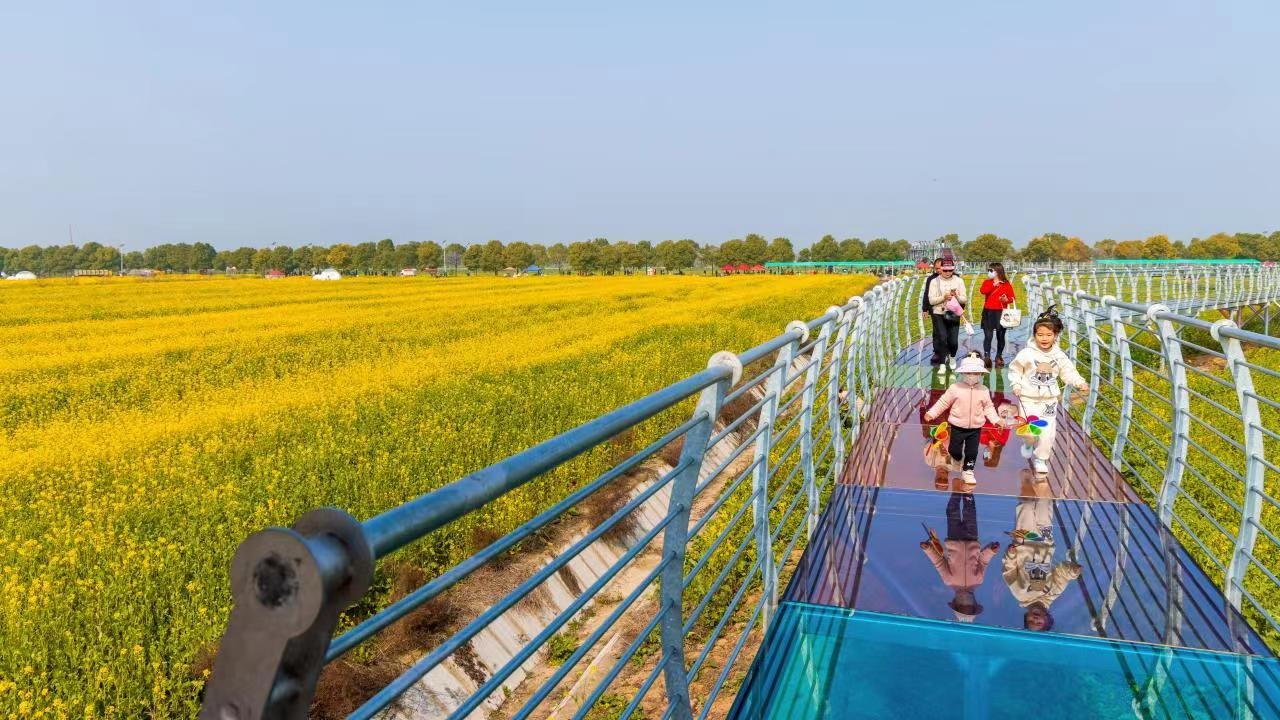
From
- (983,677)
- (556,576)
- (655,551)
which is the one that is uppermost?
(983,677)

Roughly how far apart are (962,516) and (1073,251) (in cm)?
15454

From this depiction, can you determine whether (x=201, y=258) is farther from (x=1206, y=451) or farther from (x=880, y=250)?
(x=1206, y=451)

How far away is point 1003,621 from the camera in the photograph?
142 inches

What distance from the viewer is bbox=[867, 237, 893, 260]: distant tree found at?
5576 inches

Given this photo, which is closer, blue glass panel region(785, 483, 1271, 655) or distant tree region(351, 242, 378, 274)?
blue glass panel region(785, 483, 1271, 655)

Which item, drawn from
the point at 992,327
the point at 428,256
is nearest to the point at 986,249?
the point at 428,256

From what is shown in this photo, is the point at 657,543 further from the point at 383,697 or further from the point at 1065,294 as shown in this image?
the point at 1065,294

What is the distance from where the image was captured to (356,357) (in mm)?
16000

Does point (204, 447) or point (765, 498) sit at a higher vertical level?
point (765, 498)

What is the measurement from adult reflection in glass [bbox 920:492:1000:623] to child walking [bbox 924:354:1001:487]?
79 centimetres

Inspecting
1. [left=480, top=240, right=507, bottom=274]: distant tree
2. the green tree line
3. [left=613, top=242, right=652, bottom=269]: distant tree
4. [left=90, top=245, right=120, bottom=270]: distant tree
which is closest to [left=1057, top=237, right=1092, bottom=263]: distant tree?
the green tree line

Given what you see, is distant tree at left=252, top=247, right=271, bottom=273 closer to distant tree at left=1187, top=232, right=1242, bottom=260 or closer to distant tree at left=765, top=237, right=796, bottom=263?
distant tree at left=765, top=237, right=796, bottom=263

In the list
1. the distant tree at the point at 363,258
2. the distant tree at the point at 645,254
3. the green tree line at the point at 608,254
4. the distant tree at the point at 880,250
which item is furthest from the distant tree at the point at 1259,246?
the distant tree at the point at 363,258

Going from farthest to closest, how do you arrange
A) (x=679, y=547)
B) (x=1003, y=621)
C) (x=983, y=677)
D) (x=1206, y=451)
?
(x=1206, y=451) < (x=1003, y=621) < (x=983, y=677) < (x=679, y=547)
